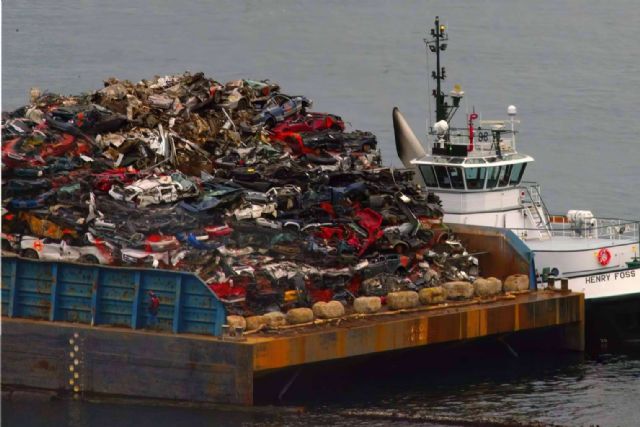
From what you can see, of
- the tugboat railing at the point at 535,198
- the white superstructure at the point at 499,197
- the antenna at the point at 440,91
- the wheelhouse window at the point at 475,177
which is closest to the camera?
the white superstructure at the point at 499,197

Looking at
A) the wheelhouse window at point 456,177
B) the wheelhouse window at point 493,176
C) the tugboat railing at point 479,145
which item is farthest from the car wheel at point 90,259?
the wheelhouse window at point 493,176

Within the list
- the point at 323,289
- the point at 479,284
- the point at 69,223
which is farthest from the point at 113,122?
the point at 479,284

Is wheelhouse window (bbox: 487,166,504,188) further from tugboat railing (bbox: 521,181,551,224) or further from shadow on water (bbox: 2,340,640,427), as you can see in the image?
shadow on water (bbox: 2,340,640,427)

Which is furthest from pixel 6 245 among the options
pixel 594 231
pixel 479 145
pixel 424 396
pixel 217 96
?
pixel 594 231

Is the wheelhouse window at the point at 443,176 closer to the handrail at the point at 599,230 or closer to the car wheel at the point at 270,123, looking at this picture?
the handrail at the point at 599,230

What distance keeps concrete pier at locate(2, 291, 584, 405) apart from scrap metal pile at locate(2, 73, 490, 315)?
1469mm

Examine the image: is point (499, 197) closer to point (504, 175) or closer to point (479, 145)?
point (504, 175)

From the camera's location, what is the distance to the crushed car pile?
3922cm

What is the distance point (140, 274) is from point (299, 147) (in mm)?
8148

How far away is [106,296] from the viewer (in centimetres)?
3853

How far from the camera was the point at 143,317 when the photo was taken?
3812 cm

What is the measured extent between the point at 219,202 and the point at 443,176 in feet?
26.6

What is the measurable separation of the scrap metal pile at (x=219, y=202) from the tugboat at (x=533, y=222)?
2.10 m

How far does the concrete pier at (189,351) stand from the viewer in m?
36.8
